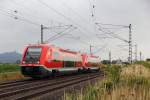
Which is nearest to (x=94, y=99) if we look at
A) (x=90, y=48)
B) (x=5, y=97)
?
(x=5, y=97)

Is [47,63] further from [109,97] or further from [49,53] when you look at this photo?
[109,97]

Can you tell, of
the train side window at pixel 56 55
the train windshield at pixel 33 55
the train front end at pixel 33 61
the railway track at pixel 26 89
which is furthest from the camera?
the train side window at pixel 56 55

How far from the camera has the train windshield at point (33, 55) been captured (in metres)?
32.6

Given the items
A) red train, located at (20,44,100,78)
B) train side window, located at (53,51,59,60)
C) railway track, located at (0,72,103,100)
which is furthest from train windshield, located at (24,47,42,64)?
railway track, located at (0,72,103,100)

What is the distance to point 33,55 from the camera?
33.1 metres

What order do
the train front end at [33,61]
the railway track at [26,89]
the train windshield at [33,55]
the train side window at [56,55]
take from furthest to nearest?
the train side window at [56,55] < the train windshield at [33,55] < the train front end at [33,61] < the railway track at [26,89]

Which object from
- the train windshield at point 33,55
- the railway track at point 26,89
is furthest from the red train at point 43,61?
→ the railway track at point 26,89

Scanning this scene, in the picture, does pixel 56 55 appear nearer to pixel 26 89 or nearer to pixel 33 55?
pixel 33 55

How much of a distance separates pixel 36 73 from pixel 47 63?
1.37 m

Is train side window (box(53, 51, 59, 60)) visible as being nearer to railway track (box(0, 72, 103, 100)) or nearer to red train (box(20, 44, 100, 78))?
red train (box(20, 44, 100, 78))

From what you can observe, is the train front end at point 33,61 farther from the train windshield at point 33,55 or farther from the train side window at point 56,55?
the train side window at point 56,55

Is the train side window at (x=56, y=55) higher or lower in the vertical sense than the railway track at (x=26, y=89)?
higher

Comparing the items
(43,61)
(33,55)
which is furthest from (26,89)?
(33,55)

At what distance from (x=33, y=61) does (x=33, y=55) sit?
676 millimetres
